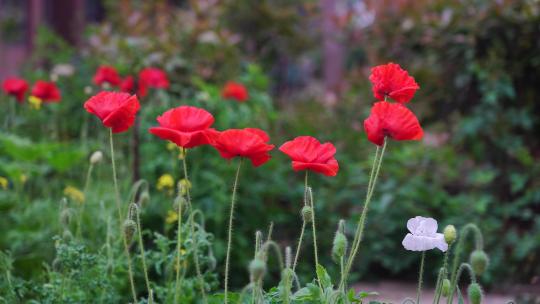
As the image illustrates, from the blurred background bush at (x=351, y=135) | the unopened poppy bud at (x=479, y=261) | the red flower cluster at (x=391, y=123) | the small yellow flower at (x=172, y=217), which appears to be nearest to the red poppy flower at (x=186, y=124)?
the red flower cluster at (x=391, y=123)

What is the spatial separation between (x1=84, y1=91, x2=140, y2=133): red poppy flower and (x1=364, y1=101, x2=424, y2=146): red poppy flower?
48 centimetres

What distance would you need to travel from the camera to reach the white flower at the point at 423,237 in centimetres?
156

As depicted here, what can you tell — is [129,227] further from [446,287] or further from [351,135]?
[351,135]

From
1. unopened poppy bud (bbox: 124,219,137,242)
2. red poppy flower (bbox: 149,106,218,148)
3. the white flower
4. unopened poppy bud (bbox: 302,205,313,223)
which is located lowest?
the white flower

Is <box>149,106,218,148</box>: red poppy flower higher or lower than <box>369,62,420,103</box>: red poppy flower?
lower

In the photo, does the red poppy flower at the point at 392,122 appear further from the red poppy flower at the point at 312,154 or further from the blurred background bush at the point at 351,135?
the blurred background bush at the point at 351,135

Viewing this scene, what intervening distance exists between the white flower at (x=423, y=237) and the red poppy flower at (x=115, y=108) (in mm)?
608

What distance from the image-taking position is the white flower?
1.56 m

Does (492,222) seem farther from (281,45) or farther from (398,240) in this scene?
(281,45)

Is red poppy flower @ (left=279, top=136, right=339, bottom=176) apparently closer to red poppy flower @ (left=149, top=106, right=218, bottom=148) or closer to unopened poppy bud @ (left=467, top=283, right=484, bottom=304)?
red poppy flower @ (left=149, top=106, right=218, bottom=148)

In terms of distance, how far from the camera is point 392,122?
4.82 feet

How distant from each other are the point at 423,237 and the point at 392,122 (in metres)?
0.27

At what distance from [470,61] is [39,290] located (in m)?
3.38

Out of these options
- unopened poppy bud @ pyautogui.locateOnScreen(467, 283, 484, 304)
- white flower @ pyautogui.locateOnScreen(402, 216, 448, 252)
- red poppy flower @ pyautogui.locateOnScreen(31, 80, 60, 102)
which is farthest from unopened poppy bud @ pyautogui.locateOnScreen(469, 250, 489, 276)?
red poppy flower @ pyautogui.locateOnScreen(31, 80, 60, 102)
